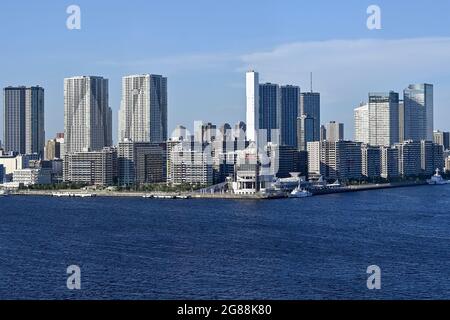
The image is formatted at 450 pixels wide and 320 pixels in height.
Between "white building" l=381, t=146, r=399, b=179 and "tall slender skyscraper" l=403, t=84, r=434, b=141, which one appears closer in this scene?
"white building" l=381, t=146, r=399, b=179

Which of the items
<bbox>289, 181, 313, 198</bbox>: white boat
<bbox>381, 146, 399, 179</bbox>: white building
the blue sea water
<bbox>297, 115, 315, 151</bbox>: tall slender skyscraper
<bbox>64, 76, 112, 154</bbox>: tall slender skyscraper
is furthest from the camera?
<bbox>297, 115, 315, 151</bbox>: tall slender skyscraper

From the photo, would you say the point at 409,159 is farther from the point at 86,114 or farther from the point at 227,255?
the point at 227,255

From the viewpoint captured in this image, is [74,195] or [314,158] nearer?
[74,195]

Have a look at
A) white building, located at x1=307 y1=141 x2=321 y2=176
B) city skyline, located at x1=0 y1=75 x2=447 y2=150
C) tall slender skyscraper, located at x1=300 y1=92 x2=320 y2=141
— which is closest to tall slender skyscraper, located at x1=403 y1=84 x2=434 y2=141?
city skyline, located at x1=0 y1=75 x2=447 y2=150

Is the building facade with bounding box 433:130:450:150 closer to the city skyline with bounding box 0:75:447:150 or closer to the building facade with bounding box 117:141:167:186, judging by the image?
the city skyline with bounding box 0:75:447:150

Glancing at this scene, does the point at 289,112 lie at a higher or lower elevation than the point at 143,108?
lower

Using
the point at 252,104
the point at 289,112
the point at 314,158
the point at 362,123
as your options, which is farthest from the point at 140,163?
the point at 362,123

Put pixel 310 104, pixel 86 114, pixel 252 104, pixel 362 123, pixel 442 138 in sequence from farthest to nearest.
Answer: pixel 442 138
pixel 362 123
pixel 310 104
pixel 86 114
pixel 252 104
